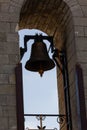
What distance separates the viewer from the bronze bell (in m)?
12.6

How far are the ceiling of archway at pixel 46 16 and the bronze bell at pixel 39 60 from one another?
0.68m

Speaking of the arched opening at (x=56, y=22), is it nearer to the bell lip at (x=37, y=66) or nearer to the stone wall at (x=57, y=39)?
the stone wall at (x=57, y=39)

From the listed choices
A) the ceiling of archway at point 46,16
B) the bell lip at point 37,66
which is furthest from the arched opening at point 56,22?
the bell lip at point 37,66

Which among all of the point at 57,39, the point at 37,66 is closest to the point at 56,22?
the point at 57,39

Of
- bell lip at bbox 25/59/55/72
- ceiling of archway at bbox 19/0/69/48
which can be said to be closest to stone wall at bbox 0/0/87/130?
ceiling of archway at bbox 19/0/69/48

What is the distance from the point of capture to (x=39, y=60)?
41.5 feet

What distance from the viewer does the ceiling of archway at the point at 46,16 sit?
13.0 meters

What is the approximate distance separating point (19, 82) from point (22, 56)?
4.36ft

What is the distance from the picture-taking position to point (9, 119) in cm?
1129

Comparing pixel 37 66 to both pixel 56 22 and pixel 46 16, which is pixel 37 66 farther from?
pixel 46 16

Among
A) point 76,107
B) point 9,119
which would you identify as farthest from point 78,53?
point 9,119

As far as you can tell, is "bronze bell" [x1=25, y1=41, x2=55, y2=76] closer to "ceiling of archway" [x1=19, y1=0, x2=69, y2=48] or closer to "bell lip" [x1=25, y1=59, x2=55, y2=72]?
"bell lip" [x1=25, y1=59, x2=55, y2=72]

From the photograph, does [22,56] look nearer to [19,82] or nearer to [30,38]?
[30,38]

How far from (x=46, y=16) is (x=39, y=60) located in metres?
1.39
